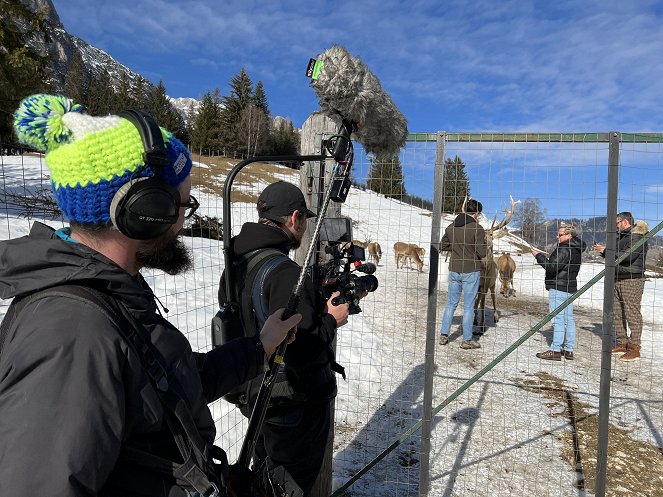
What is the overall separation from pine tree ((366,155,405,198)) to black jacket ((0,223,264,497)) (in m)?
2.49

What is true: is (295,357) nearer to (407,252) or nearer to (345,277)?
(345,277)

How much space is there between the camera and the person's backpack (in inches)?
90.3

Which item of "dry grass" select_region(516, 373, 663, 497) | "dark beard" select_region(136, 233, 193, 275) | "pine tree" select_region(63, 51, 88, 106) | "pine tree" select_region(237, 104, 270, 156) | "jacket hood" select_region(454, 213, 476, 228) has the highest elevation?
"pine tree" select_region(63, 51, 88, 106)

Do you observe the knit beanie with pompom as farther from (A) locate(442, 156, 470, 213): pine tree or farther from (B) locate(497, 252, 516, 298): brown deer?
(B) locate(497, 252, 516, 298): brown deer

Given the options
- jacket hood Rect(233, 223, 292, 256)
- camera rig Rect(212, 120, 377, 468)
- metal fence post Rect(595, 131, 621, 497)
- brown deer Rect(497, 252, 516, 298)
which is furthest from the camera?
brown deer Rect(497, 252, 516, 298)

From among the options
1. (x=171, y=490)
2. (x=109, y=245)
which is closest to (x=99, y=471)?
(x=171, y=490)

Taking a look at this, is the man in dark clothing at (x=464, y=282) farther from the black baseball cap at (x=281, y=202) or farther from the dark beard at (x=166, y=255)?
the dark beard at (x=166, y=255)

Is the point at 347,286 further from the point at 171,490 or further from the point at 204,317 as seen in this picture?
the point at 204,317

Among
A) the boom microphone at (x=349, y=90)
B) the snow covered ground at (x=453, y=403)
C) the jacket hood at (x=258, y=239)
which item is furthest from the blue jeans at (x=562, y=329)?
the jacket hood at (x=258, y=239)

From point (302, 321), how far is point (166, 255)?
39.2 inches

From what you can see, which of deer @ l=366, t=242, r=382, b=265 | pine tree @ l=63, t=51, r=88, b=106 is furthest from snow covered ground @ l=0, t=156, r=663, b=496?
pine tree @ l=63, t=51, r=88, b=106

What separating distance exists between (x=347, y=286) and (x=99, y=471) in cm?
160

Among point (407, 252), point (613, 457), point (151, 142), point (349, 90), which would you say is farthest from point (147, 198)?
point (407, 252)

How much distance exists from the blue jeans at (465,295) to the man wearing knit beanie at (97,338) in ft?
21.6
